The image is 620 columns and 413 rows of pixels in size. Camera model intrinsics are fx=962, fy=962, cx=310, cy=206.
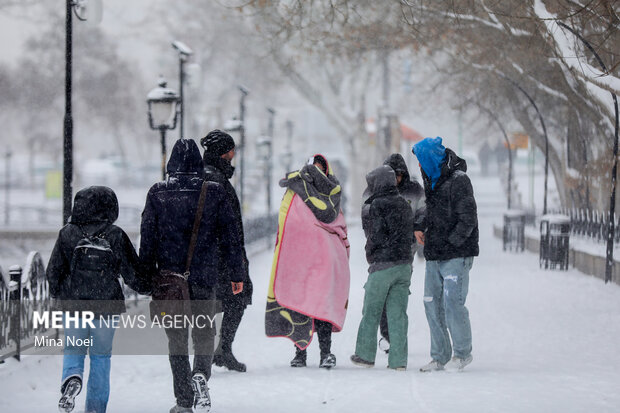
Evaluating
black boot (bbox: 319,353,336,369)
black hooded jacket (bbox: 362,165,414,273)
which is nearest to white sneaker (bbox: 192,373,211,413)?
black boot (bbox: 319,353,336,369)

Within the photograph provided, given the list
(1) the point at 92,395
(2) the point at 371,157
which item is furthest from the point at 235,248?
(2) the point at 371,157

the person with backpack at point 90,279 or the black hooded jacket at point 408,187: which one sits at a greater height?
the black hooded jacket at point 408,187

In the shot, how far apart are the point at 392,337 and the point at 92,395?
2708 mm

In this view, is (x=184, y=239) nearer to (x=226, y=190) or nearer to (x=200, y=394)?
(x=200, y=394)

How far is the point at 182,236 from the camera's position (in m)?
5.77

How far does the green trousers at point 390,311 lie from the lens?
755cm

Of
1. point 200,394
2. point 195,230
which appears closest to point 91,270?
point 195,230

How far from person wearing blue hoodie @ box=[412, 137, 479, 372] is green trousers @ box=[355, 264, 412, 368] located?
0.71 ft

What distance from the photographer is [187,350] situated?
5.74 metres

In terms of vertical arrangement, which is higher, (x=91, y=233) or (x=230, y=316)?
(x=91, y=233)

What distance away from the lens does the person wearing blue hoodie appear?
728cm

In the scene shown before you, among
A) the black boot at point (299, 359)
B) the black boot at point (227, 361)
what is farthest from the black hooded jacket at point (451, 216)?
the black boot at point (227, 361)

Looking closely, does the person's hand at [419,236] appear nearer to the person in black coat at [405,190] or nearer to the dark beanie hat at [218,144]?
the person in black coat at [405,190]

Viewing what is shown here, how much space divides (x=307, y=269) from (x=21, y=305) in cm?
262
